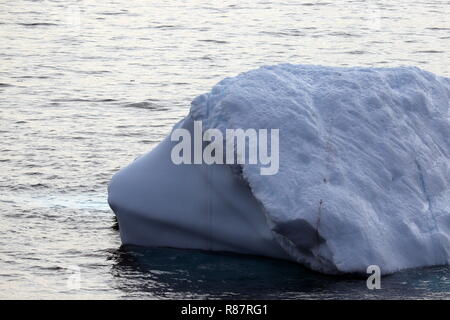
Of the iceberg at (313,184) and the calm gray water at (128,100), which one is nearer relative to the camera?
the iceberg at (313,184)

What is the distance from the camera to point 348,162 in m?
7.85

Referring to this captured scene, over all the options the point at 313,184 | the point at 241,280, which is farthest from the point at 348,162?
the point at 241,280

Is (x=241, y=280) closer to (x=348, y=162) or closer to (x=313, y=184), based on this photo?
(x=313, y=184)

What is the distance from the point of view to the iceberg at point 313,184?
7.48 m

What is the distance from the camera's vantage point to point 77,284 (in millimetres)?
7586

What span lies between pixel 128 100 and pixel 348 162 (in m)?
6.14

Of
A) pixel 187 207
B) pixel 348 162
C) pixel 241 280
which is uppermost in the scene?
pixel 348 162

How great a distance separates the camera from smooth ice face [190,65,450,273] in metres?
7.45

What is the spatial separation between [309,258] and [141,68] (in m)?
8.24

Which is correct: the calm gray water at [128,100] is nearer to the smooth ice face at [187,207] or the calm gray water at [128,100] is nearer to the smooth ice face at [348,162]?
the smooth ice face at [187,207]

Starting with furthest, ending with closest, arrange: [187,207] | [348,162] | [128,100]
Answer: [128,100]
[187,207]
[348,162]

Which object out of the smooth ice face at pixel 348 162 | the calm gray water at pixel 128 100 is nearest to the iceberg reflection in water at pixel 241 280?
the calm gray water at pixel 128 100

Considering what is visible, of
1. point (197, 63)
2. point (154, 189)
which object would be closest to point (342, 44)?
point (197, 63)

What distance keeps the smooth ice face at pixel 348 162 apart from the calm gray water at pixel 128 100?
0.23 meters
